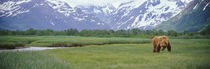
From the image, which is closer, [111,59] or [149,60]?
[149,60]

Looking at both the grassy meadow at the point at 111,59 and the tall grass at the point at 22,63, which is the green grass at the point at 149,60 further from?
the tall grass at the point at 22,63

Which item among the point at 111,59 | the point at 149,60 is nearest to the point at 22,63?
the point at 149,60

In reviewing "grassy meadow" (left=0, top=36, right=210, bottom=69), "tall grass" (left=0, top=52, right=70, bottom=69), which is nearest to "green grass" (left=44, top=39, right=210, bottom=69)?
"grassy meadow" (left=0, top=36, right=210, bottom=69)

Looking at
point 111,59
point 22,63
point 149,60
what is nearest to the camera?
point 22,63

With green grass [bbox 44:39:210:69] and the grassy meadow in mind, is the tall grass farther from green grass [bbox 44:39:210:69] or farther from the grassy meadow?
green grass [bbox 44:39:210:69]

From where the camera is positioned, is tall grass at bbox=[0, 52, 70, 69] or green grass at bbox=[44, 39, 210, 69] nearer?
tall grass at bbox=[0, 52, 70, 69]

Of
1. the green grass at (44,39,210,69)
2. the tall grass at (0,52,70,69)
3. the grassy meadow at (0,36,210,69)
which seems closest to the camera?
the tall grass at (0,52,70,69)

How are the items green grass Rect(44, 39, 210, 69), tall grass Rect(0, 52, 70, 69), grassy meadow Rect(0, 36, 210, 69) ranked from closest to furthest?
tall grass Rect(0, 52, 70, 69) < grassy meadow Rect(0, 36, 210, 69) < green grass Rect(44, 39, 210, 69)

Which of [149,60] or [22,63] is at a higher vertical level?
[22,63]

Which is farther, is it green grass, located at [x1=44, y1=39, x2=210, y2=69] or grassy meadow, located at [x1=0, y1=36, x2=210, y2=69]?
green grass, located at [x1=44, y1=39, x2=210, y2=69]

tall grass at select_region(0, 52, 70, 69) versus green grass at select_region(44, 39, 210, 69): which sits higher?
tall grass at select_region(0, 52, 70, 69)

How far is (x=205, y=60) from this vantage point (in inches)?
302

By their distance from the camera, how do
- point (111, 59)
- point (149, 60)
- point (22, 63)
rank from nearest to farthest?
1. point (22, 63)
2. point (149, 60)
3. point (111, 59)

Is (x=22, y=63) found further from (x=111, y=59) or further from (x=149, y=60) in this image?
(x=111, y=59)
